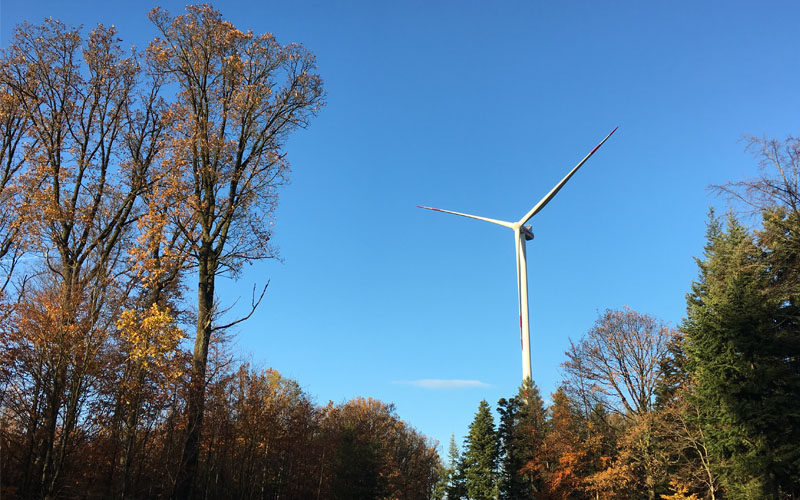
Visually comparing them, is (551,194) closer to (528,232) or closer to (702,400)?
(528,232)

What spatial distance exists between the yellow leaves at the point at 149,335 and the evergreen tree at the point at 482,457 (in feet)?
132

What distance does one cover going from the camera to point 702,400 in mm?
25641

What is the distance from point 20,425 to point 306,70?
14034 mm

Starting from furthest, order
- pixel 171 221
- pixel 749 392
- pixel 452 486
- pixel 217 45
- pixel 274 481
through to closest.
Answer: pixel 452 486 → pixel 274 481 → pixel 749 392 → pixel 217 45 → pixel 171 221

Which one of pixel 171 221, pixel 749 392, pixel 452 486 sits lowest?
pixel 452 486

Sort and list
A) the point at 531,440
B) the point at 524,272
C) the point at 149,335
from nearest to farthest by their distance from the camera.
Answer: the point at 149,335, the point at 531,440, the point at 524,272

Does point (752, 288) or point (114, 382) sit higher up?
point (752, 288)

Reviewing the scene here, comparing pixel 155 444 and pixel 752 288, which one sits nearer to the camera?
pixel 155 444

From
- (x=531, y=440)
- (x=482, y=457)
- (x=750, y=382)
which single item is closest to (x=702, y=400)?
(x=750, y=382)

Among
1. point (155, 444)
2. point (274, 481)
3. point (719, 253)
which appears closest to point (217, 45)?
point (155, 444)

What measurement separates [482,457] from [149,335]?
41.3 meters

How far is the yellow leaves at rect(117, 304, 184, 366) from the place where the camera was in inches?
474

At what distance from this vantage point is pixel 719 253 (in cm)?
3328

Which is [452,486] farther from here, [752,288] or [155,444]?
[155,444]
